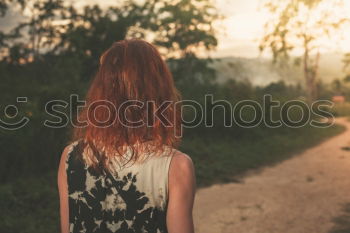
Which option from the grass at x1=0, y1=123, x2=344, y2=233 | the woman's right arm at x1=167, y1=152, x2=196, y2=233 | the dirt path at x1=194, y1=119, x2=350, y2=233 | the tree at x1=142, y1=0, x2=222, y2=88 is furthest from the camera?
the tree at x1=142, y1=0, x2=222, y2=88

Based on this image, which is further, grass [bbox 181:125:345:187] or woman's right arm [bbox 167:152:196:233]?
grass [bbox 181:125:345:187]

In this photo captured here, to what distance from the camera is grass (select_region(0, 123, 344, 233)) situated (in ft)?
20.8

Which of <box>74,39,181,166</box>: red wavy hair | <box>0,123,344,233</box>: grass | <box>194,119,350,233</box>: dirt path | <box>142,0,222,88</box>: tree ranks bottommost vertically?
<box>194,119,350,233</box>: dirt path

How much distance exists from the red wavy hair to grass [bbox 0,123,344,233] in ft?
15.5

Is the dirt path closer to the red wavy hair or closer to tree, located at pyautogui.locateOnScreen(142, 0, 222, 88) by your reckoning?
the red wavy hair

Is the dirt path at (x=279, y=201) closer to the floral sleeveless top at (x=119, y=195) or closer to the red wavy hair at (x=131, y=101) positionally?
the floral sleeveless top at (x=119, y=195)

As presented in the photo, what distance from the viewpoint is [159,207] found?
1.74m

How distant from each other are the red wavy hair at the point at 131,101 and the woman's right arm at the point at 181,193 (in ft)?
0.38

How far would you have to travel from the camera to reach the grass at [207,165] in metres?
6.34

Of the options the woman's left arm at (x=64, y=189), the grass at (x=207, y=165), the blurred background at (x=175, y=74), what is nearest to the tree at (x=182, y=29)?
the blurred background at (x=175, y=74)

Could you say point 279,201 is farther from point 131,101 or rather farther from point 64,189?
point 131,101

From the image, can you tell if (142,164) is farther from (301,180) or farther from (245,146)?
(245,146)

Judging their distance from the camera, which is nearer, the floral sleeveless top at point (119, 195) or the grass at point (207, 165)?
the floral sleeveless top at point (119, 195)

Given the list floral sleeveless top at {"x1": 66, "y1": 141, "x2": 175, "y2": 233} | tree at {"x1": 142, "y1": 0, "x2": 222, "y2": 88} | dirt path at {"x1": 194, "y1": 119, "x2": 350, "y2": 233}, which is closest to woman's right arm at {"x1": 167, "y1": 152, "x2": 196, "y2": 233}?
floral sleeveless top at {"x1": 66, "y1": 141, "x2": 175, "y2": 233}
